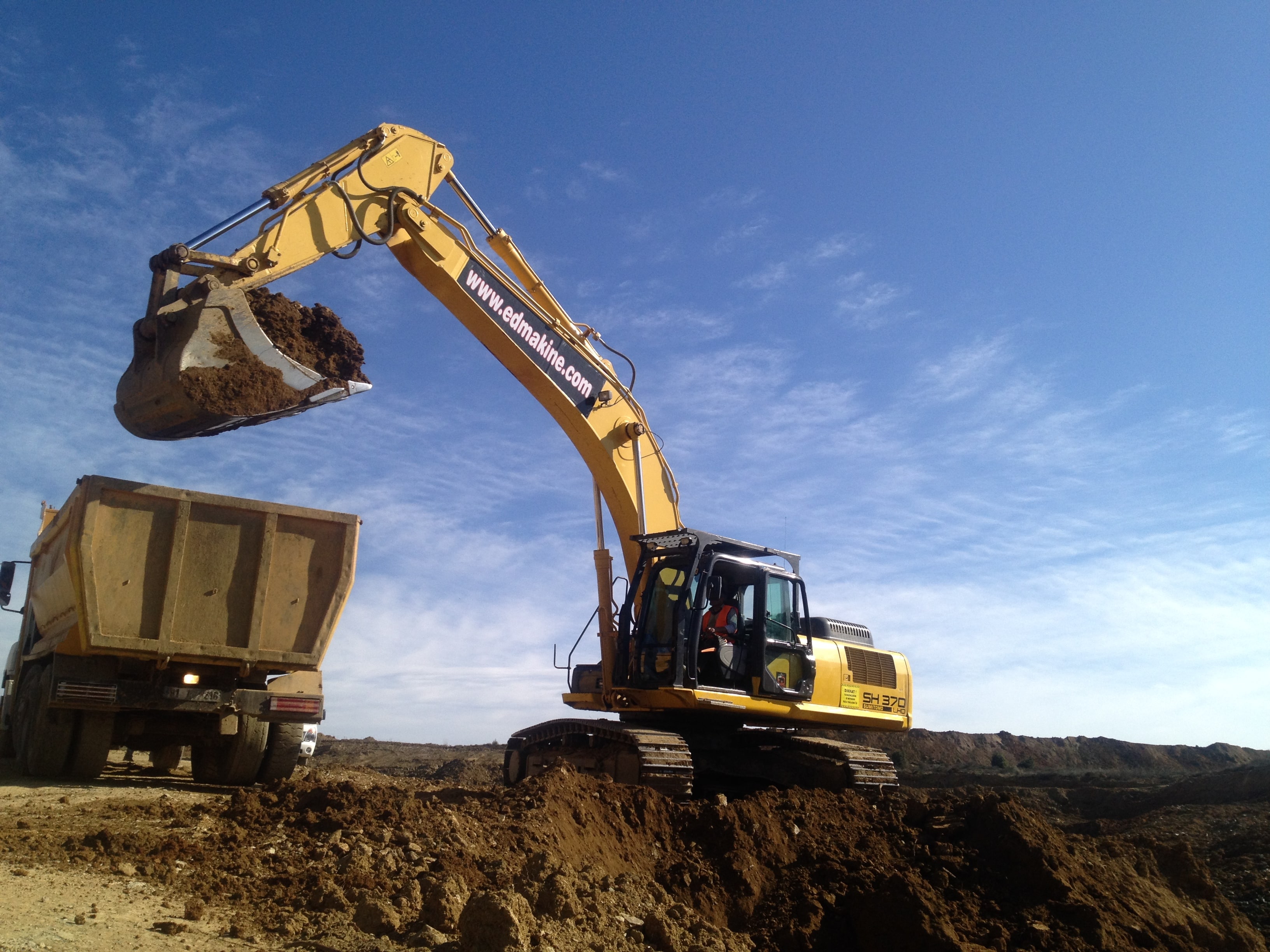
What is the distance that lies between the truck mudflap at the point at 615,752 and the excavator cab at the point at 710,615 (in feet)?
1.90

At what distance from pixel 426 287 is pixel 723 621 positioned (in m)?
4.91

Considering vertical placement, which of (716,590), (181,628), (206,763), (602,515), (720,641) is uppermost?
(602,515)

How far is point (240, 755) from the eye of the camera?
10242 mm

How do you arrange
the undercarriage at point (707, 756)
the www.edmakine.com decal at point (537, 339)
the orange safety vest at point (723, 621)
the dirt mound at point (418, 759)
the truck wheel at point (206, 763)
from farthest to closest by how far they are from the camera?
the dirt mound at point (418, 759) → the www.edmakine.com decal at point (537, 339) → the truck wheel at point (206, 763) → the orange safety vest at point (723, 621) → the undercarriage at point (707, 756)

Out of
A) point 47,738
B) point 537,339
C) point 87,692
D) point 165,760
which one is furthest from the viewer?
point 165,760

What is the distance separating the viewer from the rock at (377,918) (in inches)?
205

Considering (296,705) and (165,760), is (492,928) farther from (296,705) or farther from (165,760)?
(165,760)

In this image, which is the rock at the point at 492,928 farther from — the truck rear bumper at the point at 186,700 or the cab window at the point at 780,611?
the cab window at the point at 780,611

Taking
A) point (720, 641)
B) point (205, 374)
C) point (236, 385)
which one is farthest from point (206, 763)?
point (720, 641)

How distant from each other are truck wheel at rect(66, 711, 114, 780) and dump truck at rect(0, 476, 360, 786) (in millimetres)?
13

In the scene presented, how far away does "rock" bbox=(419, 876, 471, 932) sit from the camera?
5320 mm

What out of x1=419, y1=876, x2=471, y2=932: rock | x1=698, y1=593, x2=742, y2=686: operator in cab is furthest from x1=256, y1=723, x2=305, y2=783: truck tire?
x1=419, y1=876, x2=471, y2=932: rock

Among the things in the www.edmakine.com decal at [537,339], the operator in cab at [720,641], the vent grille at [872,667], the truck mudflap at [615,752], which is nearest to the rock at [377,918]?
the truck mudflap at [615,752]

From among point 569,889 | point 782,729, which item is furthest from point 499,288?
point 569,889
